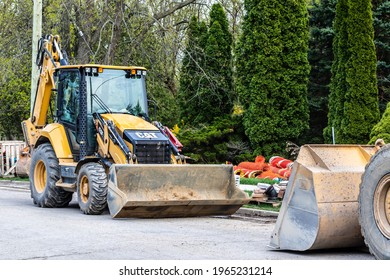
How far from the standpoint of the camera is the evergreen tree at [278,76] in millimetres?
25031

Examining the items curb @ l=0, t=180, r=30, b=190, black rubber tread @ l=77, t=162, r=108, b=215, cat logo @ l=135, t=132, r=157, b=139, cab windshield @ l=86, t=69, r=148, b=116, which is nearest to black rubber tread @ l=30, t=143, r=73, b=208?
cab windshield @ l=86, t=69, r=148, b=116

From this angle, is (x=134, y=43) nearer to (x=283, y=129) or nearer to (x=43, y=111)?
(x=283, y=129)

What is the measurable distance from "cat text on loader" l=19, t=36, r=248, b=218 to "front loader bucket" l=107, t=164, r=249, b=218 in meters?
0.02

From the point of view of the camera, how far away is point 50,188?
16.7m

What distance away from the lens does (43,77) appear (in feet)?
60.9

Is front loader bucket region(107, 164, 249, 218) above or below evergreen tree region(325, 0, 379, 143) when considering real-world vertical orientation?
below

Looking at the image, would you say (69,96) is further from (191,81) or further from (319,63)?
(319,63)

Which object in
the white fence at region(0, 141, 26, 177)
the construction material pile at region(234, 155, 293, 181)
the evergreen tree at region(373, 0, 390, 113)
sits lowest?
the white fence at region(0, 141, 26, 177)

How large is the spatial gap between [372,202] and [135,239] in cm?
393

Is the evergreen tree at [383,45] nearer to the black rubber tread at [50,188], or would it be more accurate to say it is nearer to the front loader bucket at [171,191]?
the front loader bucket at [171,191]

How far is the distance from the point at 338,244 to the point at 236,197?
17.6ft

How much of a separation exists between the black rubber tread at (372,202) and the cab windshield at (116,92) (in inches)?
328

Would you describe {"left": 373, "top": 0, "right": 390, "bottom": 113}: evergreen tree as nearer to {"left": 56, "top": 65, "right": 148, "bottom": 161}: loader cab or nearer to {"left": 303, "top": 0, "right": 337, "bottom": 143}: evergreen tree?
{"left": 303, "top": 0, "right": 337, "bottom": 143}: evergreen tree

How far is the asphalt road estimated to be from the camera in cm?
970
